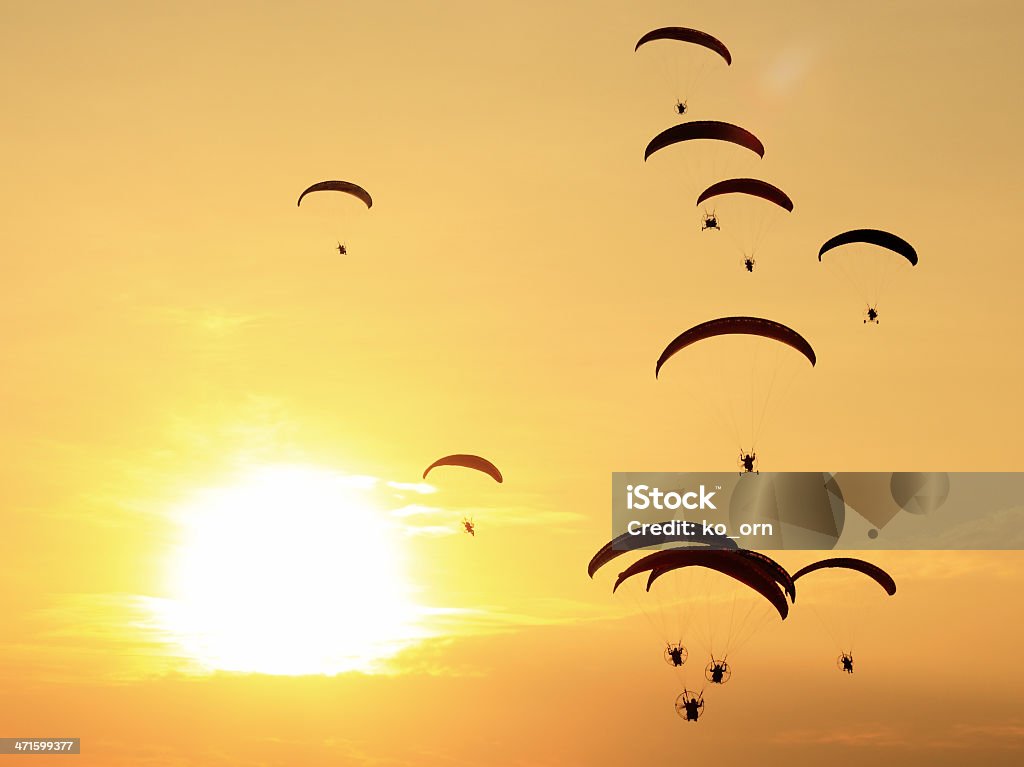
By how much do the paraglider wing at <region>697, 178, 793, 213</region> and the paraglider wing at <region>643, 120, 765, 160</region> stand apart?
46.6 inches

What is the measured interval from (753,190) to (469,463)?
54.8 ft

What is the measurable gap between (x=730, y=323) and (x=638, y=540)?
27.4 feet

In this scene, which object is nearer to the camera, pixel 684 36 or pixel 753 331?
pixel 753 331

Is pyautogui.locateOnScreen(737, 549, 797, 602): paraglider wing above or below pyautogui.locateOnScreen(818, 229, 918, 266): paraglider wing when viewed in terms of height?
below

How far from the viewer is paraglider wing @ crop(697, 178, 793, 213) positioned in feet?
162

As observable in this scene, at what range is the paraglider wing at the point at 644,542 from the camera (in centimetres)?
4181

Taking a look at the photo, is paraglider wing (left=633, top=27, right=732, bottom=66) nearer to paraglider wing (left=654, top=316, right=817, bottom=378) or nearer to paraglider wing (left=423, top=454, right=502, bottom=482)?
paraglider wing (left=654, top=316, right=817, bottom=378)

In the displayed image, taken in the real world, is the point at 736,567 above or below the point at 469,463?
below

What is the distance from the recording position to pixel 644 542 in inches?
1686

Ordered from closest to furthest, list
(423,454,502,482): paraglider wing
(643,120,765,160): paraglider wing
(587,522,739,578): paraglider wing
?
(587,522,739,578): paraglider wing
(643,120,765,160): paraglider wing
(423,454,502,482): paraglider wing

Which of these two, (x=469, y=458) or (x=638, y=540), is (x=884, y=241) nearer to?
(x=638, y=540)

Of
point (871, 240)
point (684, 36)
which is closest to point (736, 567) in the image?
point (871, 240)

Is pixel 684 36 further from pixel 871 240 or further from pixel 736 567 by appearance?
pixel 736 567

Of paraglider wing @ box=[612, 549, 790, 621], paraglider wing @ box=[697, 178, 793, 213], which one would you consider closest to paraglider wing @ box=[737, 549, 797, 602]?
paraglider wing @ box=[612, 549, 790, 621]
